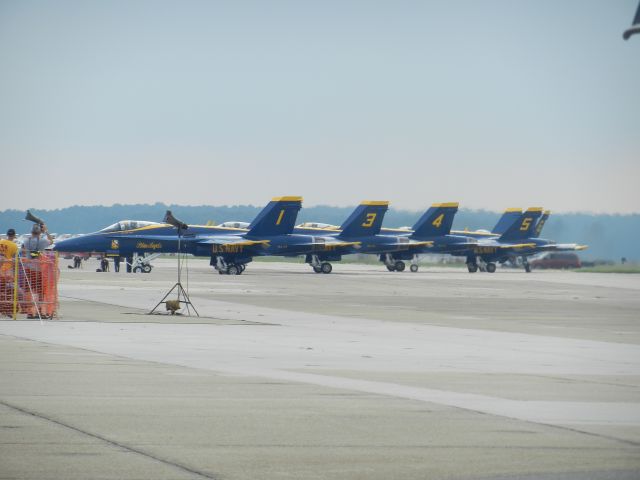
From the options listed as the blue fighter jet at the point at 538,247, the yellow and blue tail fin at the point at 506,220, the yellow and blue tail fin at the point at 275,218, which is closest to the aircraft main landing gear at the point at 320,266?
the yellow and blue tail fin at the point at 275,218

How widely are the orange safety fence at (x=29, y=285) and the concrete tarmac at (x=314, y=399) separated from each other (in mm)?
892

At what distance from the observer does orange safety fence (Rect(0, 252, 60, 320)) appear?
26.3m

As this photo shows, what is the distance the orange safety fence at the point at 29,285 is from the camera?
26.3 metres

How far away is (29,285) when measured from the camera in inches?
1036

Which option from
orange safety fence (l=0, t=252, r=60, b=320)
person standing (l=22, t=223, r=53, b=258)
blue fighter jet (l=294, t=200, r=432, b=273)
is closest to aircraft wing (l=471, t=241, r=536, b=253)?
blue fighter jet (l=294, t=200, r=432, b=273)

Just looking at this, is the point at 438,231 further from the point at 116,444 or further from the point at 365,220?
the point at 116,444

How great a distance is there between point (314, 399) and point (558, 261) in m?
108

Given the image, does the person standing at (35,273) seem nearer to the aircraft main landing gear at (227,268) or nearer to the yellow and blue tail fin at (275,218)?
the aircraft main landing gear at (227,268)

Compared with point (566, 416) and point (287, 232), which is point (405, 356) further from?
point (287, 232)

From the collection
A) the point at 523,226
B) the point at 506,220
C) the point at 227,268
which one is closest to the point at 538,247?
the point at 523,226

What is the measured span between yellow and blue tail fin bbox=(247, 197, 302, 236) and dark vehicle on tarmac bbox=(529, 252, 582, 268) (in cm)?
5227

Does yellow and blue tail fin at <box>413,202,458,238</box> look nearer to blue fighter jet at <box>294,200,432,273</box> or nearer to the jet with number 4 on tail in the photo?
blue fighter jet at <box>294,200,432,273</box>

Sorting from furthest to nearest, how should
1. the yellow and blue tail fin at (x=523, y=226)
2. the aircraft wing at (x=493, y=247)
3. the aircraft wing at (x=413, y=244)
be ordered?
the yellow and blue tail fin at (x=523, y=226) < the aircraft wing at (x=493, y=247) < the aircraft wing at (x=413, y=244)

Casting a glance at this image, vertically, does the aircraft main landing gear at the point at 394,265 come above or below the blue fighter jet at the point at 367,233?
below
